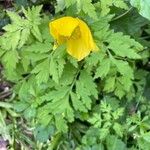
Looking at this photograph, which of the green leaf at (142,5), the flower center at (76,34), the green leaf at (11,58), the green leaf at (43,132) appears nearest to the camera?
the green leaf at (142,5)

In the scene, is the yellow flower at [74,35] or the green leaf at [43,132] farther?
the green leaf at [43,132]

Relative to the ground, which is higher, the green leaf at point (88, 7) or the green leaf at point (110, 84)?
the green leaf at point (88, 7)

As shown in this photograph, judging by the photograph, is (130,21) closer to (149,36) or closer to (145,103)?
(149,36)

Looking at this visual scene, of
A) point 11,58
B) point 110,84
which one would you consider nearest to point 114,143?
point 110,84

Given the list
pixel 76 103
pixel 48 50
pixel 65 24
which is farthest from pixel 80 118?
pixel 65 24

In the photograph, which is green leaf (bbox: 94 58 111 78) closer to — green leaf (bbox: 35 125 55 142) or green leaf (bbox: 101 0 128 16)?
green leaf (bbox: 101 0 128 16)

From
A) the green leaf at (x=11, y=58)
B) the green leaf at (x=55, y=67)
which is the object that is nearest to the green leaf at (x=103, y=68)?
the green leaf at (x=55, y=67)

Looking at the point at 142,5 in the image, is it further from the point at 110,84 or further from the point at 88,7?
the point at 110,84

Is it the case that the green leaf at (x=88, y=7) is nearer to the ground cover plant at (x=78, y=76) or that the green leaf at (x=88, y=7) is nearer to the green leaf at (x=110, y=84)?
the ground cover plant at (x=78, y=76)
